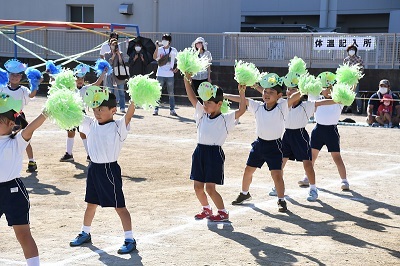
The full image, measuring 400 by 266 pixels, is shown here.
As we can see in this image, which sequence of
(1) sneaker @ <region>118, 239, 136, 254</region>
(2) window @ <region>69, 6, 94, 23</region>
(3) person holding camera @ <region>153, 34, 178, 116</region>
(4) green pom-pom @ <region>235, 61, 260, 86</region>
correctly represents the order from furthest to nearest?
(2) window @ <region>69, 6, 94, 23</region>, (3) person holding camera @ <region>153, 34, 178, 116</region>, (4) green pom-pom @ <region>235, 61, 260, 86</region>, (1) sneaker @ <region>118, 239, 136, 254</region>

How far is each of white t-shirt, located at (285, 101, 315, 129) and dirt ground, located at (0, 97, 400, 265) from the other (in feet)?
3.29

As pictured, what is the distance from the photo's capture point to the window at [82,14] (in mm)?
29061

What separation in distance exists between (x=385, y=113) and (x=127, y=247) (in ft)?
40.9

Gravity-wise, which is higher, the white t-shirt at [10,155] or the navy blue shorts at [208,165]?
the white t-shirt at [10,155]

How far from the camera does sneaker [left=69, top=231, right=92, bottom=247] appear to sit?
23.5ft

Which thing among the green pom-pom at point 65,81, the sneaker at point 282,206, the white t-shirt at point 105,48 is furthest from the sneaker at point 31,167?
the white t-shirt at point 105,48

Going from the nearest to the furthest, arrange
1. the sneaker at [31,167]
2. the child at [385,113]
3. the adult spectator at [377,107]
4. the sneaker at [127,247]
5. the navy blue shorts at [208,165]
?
the sneaker at [127,247] < the navy blue shorts at [208,165] < the sneaker at [31,167] < the child at [385,113] < the adult spectator at [377,107]

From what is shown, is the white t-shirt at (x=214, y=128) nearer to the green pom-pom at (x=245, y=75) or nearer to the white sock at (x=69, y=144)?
the green pom-pom at (x=245, y=75)

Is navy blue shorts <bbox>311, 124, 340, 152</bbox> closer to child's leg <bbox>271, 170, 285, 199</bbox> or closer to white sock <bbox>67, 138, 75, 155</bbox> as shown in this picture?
child's leg <bbox>271, 170, 285, 199</bbox>

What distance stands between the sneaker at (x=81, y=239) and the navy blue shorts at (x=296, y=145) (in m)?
3.59

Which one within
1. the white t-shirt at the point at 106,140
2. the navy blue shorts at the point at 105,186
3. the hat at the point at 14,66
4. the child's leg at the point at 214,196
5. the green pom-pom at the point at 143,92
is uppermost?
the hat at the point at 14,66

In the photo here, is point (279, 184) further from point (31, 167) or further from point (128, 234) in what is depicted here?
point (31, 167)

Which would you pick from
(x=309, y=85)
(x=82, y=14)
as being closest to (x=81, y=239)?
(x=309, y=85)

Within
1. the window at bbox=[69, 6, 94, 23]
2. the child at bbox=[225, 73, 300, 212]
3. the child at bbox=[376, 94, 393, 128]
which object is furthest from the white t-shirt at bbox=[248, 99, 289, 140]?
the window at bbox=[69, 6, 94, 23]
